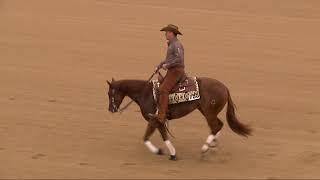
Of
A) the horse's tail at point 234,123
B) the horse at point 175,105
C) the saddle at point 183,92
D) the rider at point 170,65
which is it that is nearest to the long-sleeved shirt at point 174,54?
the rider at point 170,65

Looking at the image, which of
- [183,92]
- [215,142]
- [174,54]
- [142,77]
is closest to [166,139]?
[183,92]

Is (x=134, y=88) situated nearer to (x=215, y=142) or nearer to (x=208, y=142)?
(x=208, y=142)

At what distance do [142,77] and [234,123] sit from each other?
500 cm

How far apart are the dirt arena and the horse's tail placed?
0.40 metres

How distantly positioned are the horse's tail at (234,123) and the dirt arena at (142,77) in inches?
15.7

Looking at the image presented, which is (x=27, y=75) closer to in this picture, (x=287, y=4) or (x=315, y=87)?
(x=315, y=87)

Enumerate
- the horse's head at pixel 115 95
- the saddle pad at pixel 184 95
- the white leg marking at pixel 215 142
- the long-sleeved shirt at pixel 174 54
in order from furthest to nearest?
1. the white leg marking at pixel 215 142
2. the horse's head at pixel 115 95
3. the saddle pad at pixel 184 95
4. the long-sleeved shirt at pixel 174 54

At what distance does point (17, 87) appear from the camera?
52.5 ft

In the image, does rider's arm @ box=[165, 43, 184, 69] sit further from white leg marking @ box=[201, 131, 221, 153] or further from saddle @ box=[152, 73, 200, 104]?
white leg marking @ box=[201, 131, 221, 153]

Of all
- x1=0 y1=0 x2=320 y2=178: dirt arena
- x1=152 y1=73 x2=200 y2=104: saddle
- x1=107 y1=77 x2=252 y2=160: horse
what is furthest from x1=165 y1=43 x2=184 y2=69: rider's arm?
x1=0 y1=0 x2=320 y2=178: dirt arena

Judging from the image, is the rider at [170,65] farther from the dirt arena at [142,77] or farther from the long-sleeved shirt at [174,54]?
the dirt arena at [142,77]

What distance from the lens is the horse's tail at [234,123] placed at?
12218 mm

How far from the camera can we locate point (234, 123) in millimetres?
12281

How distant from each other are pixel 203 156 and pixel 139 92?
Result: 59.7 inches
